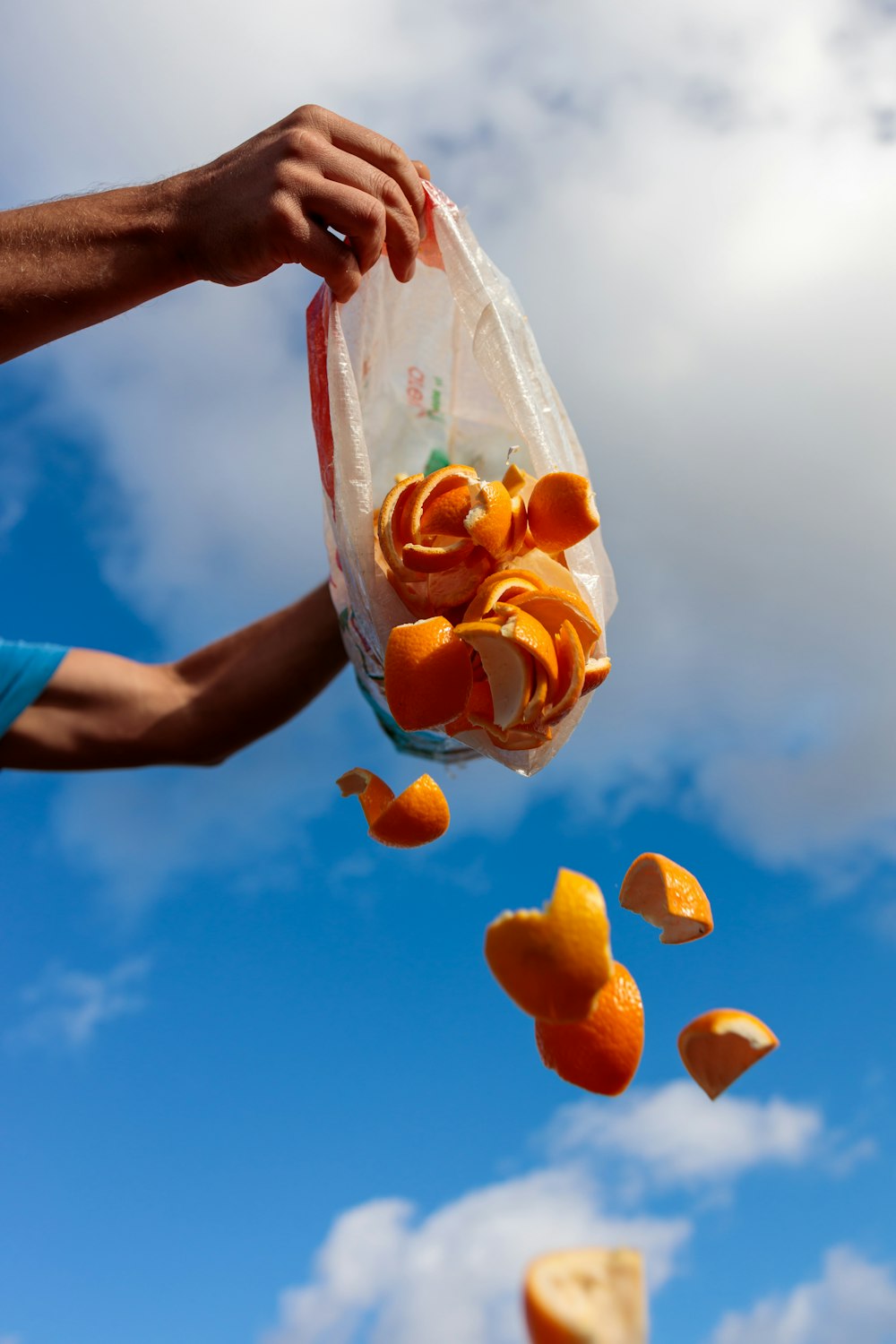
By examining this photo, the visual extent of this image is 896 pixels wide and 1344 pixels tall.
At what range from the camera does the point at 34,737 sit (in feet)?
10.6

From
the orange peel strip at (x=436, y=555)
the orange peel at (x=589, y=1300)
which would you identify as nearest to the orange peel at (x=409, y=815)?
the orange peel strip at (x=436, y=555)

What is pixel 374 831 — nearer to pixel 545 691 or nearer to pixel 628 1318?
pixel 545 691

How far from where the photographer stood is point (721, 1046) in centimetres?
142

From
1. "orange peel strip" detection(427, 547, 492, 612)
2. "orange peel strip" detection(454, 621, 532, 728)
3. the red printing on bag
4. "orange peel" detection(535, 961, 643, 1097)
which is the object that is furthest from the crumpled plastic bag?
"orange peel" detection(535, 961, 643, 1097)

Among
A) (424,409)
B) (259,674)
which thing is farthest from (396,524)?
(259,674)

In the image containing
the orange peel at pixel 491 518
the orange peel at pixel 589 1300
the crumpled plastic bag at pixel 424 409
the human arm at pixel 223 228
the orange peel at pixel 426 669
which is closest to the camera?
the orange peel at pixel 589 1300

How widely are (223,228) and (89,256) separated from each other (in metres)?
0.31

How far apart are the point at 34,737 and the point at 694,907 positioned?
7.97 ft

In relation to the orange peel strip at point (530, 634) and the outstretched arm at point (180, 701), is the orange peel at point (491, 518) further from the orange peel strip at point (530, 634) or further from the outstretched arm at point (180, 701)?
the outstretched arm at point (180, 701)

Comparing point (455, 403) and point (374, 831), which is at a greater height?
point (455, 403)

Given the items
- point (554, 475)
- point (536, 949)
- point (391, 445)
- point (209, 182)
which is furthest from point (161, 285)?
point (536, 949)

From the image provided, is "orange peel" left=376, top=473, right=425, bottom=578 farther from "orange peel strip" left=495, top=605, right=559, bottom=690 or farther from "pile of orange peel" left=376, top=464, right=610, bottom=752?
"orange peel strip" left=495, top=605, right=559, bottom=690

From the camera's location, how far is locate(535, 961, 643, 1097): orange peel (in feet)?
4.47

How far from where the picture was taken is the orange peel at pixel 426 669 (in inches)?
58.5
